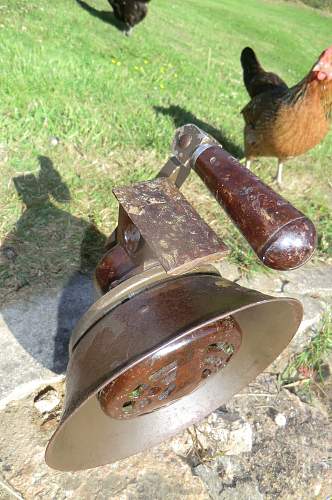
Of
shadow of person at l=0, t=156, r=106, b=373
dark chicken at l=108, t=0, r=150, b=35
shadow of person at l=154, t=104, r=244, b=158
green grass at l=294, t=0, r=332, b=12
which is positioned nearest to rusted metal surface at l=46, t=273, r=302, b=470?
shadow of person at l=0, t=156, r=106, b=373

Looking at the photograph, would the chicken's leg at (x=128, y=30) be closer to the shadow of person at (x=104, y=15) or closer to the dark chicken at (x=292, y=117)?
the shadow of person at (x=104, y=15)

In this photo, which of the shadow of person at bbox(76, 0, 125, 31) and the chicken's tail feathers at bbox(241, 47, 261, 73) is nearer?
the chicken's tail feathers at bbox(241, 47, 261, 73)

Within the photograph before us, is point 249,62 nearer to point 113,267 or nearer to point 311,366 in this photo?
point 311,366

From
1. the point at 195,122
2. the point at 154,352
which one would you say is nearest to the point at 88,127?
the point at 195,122

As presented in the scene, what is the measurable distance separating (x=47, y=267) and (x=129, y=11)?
6.31m

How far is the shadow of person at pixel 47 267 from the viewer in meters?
2.23

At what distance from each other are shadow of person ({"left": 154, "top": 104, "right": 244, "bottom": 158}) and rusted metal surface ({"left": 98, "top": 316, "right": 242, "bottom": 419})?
3.63 metres

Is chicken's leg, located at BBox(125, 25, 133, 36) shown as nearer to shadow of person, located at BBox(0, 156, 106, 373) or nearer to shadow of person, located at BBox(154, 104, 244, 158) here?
shadow of person, located at BBox(154, 104, 244, 158)

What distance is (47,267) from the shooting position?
2.62m

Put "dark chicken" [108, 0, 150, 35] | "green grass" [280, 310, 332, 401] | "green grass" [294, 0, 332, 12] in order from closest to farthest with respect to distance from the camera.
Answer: "green grass" [280, 310, 332, 401] → "dark chicken" [108, 0, 150, 35] → "green grass" [294, 0, 332, 12]

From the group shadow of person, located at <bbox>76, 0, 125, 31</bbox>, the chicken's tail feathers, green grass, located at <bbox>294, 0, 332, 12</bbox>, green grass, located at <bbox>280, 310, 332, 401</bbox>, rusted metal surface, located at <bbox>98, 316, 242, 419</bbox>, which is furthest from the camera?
green grass, located at <bbox>294, 0, 332, 12</bbox>

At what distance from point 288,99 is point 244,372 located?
2.89m

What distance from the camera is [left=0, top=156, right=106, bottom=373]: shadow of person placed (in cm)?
223

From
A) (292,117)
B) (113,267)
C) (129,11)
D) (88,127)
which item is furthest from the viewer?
(129,11)
